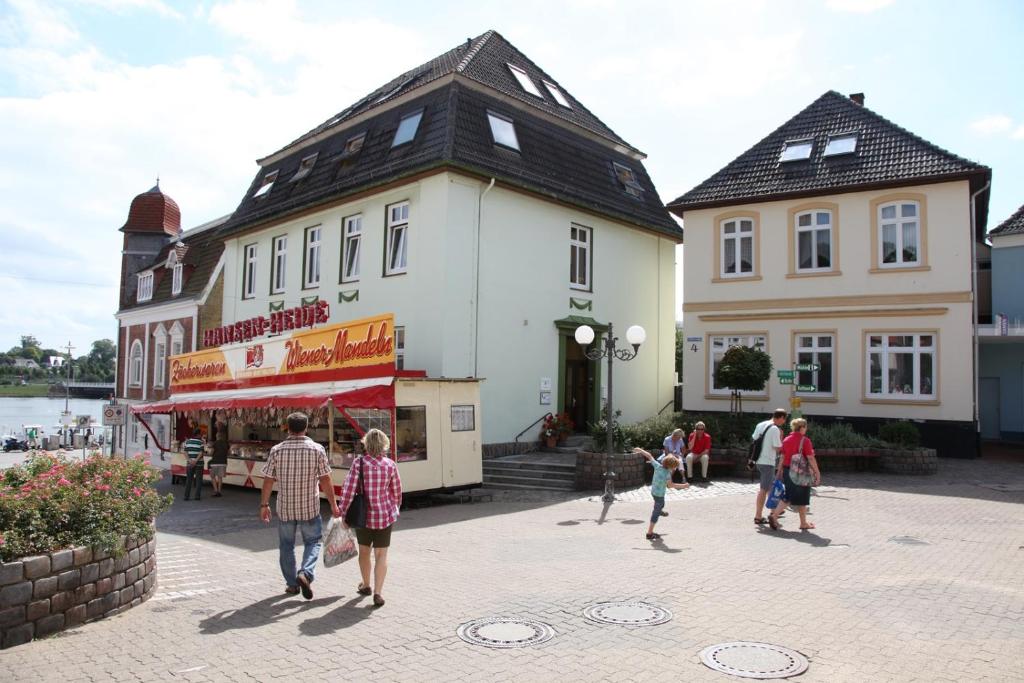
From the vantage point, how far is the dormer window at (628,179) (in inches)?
957

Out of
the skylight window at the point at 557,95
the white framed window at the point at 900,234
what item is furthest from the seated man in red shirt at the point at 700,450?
the skylight window at the point at 557,95

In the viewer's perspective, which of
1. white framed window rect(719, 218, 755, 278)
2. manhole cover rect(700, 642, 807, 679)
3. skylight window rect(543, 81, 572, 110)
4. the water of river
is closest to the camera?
manhole cover rect(700, 642, 807, 679)

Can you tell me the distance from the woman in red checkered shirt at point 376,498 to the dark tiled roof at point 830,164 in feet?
55.1

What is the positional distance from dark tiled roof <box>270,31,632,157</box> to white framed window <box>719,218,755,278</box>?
17.4 ft

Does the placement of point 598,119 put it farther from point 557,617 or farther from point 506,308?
point 557,617

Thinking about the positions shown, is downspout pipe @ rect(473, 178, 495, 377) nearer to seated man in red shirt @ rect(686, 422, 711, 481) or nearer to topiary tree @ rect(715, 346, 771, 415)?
seated man in red shirt @ rect(686, 422, 711, 481)

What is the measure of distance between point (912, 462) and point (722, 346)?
6.71 m

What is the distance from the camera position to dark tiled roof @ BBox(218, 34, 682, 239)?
62.5 feet

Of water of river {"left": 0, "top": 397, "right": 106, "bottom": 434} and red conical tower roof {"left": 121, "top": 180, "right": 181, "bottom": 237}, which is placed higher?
red conical tower roof {"left": 121, "top": 180, "right": 181, "bottom": 237}

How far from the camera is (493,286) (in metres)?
19.3

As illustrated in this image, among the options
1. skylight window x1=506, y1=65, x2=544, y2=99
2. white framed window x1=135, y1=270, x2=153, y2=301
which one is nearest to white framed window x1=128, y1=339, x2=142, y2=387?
white framed window x1=135, y1=270, x2=153, y2=301

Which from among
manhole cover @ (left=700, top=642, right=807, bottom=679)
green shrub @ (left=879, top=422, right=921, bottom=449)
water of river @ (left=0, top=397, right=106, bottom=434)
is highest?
green shrub @ (left=879, top=422, right=921, bottom=449)

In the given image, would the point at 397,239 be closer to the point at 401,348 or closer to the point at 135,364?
the point at 401,348

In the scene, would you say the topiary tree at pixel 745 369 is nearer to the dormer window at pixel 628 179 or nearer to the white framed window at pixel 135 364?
the dormer window at pixel 628 179
